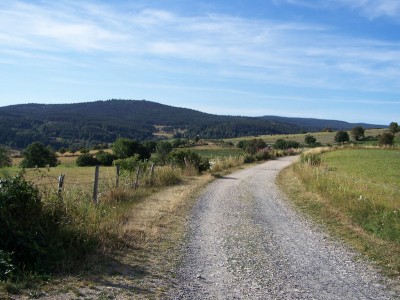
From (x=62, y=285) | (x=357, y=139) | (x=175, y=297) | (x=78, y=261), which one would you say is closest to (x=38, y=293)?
(x=62, y=285)

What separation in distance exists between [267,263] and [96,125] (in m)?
148

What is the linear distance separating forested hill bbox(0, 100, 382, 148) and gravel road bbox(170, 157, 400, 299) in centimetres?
9990

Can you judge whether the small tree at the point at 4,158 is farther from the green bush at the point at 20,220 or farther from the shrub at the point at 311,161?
the shrub at the point at 311,161

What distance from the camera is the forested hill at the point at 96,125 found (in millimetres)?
123812

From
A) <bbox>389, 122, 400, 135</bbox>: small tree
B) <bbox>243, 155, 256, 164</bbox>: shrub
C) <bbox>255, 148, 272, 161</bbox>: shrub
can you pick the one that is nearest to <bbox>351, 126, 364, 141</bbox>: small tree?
<bbox>389, 122, 400, 135</bbox>: small tree

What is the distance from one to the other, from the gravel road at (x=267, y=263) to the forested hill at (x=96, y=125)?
9990 centimetres

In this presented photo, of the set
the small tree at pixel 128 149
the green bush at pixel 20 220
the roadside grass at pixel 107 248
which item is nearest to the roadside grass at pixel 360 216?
the roadside grass at pixel 107 248

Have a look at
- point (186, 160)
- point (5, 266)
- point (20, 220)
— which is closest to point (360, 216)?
point (20, 220)

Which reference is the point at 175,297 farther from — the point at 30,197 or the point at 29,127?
the point at 29,127

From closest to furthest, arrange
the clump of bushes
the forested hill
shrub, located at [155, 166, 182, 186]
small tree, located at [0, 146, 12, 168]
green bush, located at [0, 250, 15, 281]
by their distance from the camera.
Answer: green bush, located at [0, 250, 15, 281] → the clump of bushes → small tree, located at [0, 146, 12, 168] → shrub, located at [155, 166, 182, 186] → the forested hill

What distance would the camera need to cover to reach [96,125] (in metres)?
149

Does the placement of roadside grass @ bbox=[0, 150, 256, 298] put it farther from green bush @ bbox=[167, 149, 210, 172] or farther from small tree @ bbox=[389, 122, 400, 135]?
small tree @ bbox=[389, 122, 400, 135]

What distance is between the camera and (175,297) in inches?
218

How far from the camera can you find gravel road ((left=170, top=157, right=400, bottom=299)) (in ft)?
19.4
